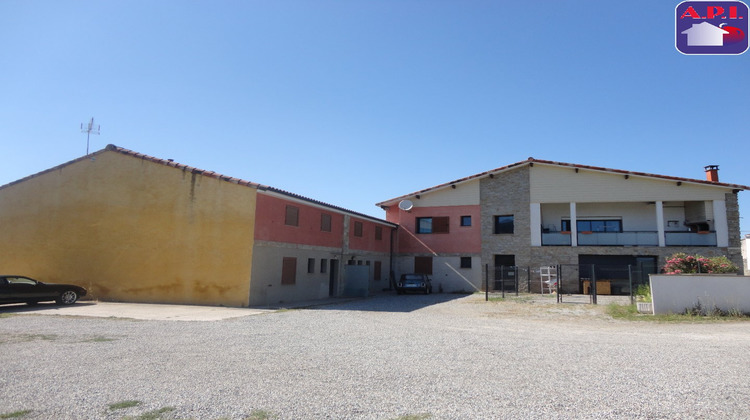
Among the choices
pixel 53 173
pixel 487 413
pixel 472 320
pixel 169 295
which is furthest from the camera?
pixel 53 173

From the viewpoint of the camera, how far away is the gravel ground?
5145mm

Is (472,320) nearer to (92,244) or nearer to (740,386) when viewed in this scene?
(740,386)

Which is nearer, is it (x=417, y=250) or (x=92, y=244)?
(x=92, y=244)

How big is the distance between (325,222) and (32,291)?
1215cm

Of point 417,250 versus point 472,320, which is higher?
point 417,250

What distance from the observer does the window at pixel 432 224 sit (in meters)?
31.1

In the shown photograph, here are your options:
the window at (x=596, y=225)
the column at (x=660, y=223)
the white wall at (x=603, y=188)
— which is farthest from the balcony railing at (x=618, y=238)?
the white wall at (x=603, y=188)

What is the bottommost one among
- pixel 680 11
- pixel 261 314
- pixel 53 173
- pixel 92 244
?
pixel 261 314

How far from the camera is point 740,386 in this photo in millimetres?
6059

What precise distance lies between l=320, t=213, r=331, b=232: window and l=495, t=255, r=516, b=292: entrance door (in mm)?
11660

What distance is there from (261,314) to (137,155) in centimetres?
1057

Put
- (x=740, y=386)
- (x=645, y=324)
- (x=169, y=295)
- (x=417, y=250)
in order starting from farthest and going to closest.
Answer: (x=417, y=250) → (x=169, y=295) → (x=645, y=324) → (x=740, y=386)

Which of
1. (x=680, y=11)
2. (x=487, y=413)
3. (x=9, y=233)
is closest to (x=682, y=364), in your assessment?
(x=487, y=413)

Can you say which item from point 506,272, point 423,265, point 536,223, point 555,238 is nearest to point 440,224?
point 423,265
